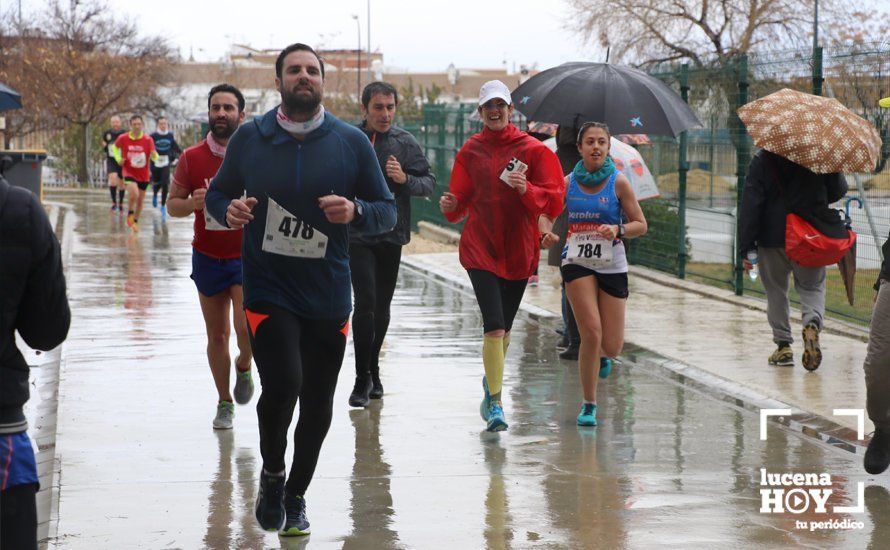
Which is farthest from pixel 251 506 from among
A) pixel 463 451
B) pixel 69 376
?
pixel 69 376

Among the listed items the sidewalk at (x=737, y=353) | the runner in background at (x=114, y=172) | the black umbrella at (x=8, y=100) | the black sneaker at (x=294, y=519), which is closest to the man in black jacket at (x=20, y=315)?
the black sneaker at (x=294, y=519)

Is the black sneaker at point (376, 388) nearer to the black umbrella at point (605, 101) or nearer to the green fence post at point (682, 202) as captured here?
the black umbrella at point (605, 101)

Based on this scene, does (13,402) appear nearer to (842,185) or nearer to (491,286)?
(491,286)

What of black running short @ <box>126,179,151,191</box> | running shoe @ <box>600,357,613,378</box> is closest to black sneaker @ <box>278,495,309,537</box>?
running shoe @ <box>600,357,613,378</box>

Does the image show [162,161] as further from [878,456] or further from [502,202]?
[878,456]

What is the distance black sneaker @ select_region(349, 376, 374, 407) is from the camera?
9.05m

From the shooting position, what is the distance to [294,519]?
6.10 meters

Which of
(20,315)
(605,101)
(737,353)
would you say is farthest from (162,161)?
(20,315)

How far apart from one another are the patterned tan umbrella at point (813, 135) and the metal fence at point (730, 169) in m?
1.00

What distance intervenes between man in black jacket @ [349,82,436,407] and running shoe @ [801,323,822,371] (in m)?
2.96

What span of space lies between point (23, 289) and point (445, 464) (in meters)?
3.79

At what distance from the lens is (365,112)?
910 centimetres

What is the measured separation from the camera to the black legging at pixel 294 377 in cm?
588

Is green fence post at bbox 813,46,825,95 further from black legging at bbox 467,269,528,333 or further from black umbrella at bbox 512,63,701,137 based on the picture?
black legging at bbox 467,269,528,333
